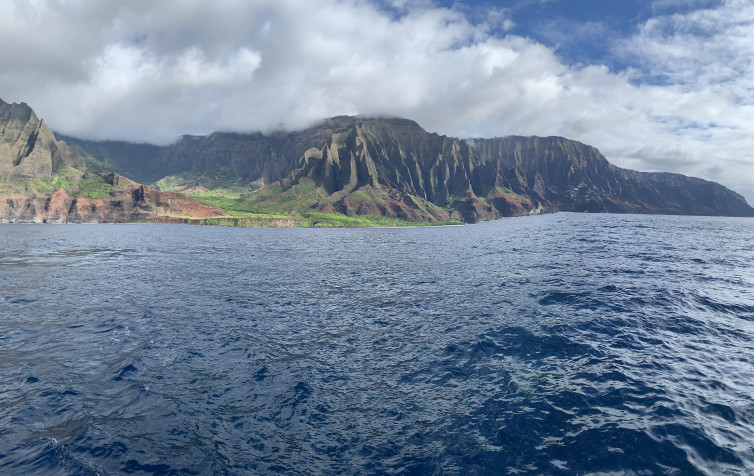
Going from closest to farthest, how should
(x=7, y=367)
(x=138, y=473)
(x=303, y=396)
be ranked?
(x=138, y=473), (x=303, y=396), (x=7, y=367)

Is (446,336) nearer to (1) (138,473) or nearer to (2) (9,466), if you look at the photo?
(1) (138,473)

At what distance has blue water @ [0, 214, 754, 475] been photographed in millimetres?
15047

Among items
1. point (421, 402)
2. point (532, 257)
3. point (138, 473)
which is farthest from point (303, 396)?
point (532, 257)

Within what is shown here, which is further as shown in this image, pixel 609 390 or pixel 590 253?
pixel 590 253

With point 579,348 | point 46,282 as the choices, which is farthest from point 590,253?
point 46,282

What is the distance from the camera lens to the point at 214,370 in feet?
76.6

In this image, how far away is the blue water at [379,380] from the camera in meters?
15.0

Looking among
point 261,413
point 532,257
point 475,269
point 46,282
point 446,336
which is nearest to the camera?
point 261,413

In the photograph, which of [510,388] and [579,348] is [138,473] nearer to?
[510,388]

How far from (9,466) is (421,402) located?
1834cm

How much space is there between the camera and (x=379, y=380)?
2212 cm

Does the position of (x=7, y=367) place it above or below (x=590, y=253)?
below

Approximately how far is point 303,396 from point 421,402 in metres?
6.88

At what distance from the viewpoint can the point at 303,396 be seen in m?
20.2
